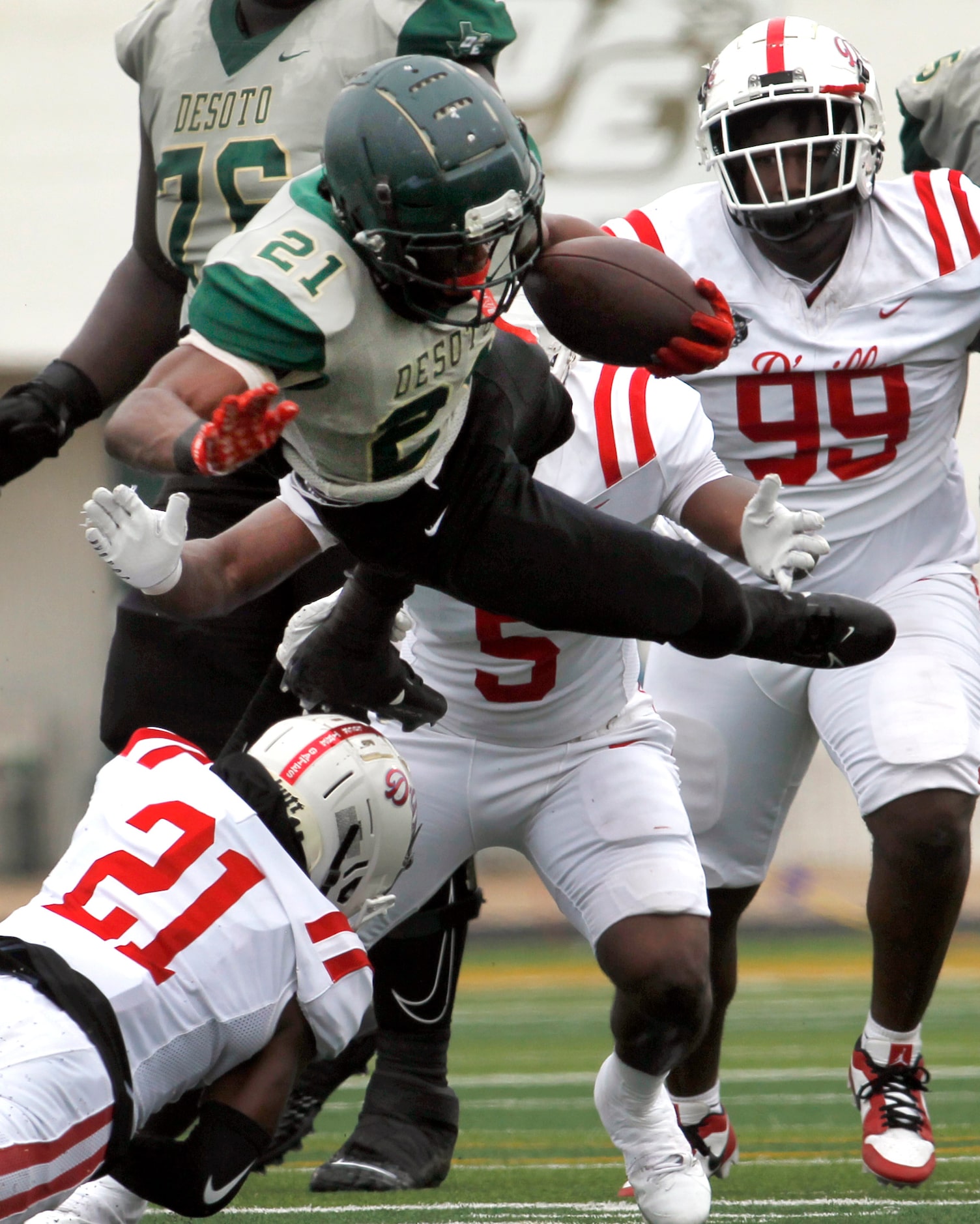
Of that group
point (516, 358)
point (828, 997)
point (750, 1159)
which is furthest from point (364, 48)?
point (828, 997)

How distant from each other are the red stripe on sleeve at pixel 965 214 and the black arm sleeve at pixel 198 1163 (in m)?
1.97

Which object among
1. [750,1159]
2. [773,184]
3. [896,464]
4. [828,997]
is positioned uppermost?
[773,184]

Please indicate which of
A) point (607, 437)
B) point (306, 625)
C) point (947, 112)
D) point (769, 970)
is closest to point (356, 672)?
point (306, 625)

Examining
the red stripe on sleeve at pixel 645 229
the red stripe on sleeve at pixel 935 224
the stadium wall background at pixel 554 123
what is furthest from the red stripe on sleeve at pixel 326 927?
the stadium wall background at pixel 554 123

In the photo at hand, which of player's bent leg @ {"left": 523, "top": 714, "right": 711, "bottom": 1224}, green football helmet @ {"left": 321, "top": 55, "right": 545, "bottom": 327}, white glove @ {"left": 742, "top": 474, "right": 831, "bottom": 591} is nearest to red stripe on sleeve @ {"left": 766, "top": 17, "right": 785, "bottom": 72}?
white glove @ {"left": 742, "top": 474, "right": 831, "bottom": 591}

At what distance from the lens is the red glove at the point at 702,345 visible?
102 inches

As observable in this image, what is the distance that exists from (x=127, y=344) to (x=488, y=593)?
1.08 m

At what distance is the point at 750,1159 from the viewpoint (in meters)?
3.58

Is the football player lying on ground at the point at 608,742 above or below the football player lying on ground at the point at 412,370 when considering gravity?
below

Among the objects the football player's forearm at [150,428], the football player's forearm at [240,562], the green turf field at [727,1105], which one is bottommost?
the green turf field at [727,1105]

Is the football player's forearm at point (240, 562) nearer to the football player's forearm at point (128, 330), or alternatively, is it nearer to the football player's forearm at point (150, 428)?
the football player's forearm at point (150, 428)

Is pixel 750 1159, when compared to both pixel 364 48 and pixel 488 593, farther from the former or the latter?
pixel 364 48

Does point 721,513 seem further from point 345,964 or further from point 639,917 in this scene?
point 345,964

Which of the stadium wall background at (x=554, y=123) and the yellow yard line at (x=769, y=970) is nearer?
the yellow yard line at (x=769, y=970)
